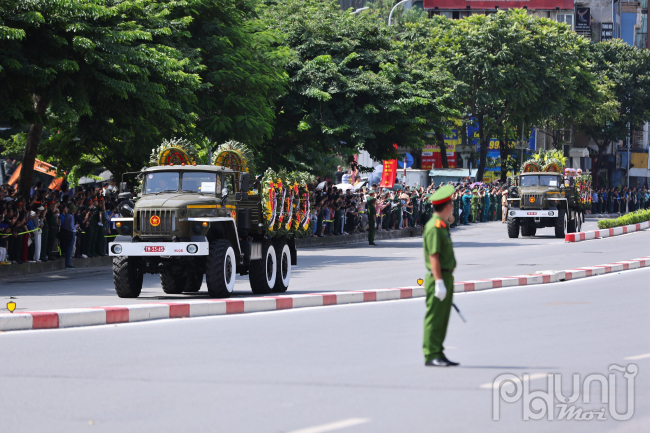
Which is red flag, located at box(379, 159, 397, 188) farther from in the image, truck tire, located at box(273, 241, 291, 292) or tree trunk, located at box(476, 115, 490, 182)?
truck tire, located at box(273, 241, 291, 292)

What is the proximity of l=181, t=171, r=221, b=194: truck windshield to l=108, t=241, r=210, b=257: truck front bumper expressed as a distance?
52.4 inches

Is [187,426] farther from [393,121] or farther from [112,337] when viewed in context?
[393,121]

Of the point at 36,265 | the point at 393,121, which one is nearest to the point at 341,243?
the point at 393,121

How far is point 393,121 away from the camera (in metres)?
35.0

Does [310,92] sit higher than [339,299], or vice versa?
[310,92]

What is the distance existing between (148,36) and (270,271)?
21.0ft

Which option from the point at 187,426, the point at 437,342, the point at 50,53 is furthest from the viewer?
the point at 50,53

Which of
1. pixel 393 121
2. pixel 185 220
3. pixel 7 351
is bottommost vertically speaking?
pixel 7 351

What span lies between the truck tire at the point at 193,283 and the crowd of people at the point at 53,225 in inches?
204

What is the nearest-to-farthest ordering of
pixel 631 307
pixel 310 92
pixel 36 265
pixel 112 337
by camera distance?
pixel 112 337
pixel 631 307
pixel 36 265
pixel 310 92

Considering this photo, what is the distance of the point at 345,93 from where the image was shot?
34.4 metres

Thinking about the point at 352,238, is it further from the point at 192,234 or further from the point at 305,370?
the point at 305,370

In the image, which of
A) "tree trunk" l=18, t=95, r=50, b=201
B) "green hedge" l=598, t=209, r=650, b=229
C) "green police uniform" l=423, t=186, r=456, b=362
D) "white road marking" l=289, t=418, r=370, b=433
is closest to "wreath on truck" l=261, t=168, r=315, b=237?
"tree trunk" l=18, t=95, r=50, b=201

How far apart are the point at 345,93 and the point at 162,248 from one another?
63.3 feet
